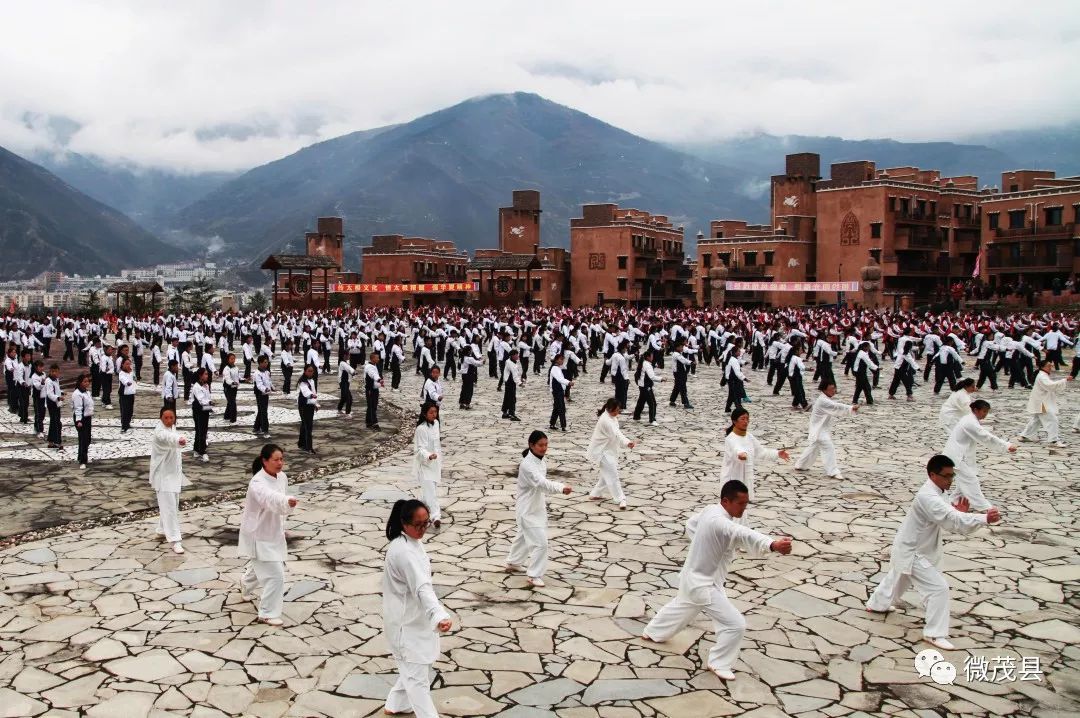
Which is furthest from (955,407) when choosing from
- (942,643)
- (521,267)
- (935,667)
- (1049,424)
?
(521,267)

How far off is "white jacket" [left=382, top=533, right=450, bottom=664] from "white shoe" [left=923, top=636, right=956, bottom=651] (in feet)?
12.5

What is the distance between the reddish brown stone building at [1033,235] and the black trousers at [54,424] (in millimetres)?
47101

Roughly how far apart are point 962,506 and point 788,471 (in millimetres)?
5984

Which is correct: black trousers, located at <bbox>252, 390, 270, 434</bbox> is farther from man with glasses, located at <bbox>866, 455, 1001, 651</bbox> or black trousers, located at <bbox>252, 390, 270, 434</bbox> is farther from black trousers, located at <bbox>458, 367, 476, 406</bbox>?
man with glasses, located at <bbox>866, 455, 1001, 651</bbox>

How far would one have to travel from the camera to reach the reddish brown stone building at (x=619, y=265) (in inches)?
2516

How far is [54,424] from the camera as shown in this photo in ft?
45.4

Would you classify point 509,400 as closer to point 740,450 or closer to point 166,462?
point 740,450

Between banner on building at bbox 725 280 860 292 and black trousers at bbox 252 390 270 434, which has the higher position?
banner on building at bbox 725 280 860 292

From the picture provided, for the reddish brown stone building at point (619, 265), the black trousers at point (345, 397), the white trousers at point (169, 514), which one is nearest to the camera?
the white trousers at point (169, 514)

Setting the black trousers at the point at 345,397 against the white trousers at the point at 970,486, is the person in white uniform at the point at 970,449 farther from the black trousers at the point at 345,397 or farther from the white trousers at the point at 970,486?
the black trousers at the point at 345,397

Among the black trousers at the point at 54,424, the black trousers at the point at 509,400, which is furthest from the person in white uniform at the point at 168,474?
the black trousers at the point at 509,400

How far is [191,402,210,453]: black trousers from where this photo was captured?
12.9 metres

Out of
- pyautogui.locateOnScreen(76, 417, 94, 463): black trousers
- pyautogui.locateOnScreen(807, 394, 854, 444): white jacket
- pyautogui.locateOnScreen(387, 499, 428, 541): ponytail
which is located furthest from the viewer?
pyautogui.locateOnScreen(76, 417, 94, 463): black trousers

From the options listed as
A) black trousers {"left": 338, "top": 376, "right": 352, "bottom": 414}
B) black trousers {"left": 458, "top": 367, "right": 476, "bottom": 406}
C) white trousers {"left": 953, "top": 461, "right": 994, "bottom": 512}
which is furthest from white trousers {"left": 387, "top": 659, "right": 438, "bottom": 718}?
black trousers {"left": 458, "top": 367, "right": 476, "bottom": 406}
